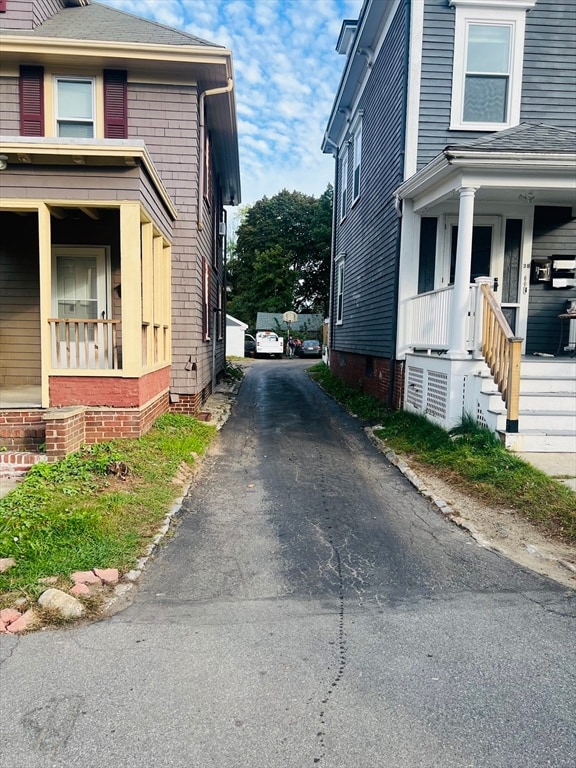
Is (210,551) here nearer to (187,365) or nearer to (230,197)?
(187,365)

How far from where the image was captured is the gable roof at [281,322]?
145 ft

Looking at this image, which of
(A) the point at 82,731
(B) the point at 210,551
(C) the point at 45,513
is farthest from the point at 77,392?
(A) the point at 82,731

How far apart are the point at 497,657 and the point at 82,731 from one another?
2.03m

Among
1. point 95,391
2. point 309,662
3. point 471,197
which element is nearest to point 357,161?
point 471,197

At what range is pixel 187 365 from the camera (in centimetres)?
880

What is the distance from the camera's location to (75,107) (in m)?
A: 8.70

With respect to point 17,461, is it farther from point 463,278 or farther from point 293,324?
point 293,324

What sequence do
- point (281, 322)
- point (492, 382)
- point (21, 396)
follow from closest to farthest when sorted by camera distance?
point (492, 382), point (21, 396), point (281, 322)

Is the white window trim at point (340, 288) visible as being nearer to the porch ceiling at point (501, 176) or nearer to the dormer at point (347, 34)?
the dormer at point (347, 34)

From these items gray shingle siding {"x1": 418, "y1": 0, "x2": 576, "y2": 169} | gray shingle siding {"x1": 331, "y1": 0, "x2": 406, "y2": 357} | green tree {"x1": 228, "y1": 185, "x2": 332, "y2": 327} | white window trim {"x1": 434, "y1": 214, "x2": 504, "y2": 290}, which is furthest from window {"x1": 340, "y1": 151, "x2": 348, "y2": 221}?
green tree {"x1": 228, "y1": 185, "x2": 332, "y2": 327}

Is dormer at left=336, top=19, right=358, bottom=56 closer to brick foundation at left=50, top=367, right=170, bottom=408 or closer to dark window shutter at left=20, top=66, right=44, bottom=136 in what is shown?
dark window shutter at left=20, top=66, right=44, bottom=136

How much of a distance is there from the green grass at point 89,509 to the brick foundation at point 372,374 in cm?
431

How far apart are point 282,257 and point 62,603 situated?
45497mm

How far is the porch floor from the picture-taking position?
6.50 m
